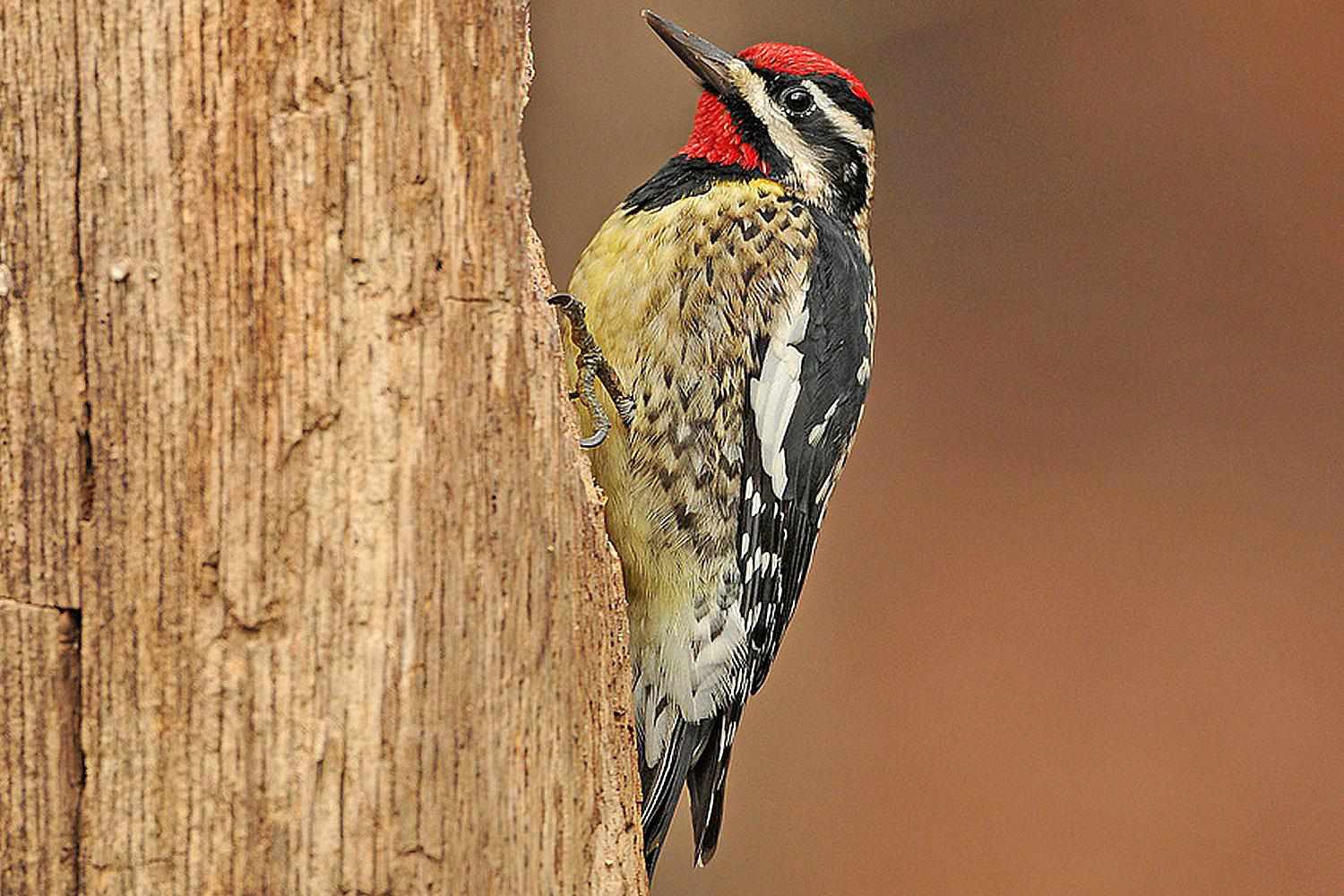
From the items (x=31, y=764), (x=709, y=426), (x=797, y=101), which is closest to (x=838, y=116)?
(x=797, y=101)

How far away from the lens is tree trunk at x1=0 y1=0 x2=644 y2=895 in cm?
118

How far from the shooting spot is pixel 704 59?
7.36 ft

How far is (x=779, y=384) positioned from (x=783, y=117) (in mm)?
431

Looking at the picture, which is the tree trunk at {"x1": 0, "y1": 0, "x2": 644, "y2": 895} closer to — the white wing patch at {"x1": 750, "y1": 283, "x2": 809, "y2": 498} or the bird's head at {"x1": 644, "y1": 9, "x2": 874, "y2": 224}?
the white wing patch at {"x1": 750, "y1": 283, "x2": 809, "y2": 498}

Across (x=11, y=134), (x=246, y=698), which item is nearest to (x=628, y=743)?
(x=246, y=698)

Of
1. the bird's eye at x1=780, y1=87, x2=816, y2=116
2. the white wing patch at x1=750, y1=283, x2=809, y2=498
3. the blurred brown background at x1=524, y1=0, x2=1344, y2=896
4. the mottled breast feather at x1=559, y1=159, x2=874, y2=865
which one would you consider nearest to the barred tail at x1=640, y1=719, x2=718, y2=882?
the mottled breast feather at x1=559, y1=159, x2=874, y2=865

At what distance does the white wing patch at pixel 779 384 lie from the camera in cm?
202

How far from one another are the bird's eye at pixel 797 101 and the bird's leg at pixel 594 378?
1.64 ft

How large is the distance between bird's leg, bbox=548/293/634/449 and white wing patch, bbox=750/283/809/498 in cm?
18

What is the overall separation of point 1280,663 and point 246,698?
3.22 metres

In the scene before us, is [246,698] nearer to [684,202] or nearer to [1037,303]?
[684,202]

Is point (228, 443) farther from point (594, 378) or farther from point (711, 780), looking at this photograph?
point (711, 780)

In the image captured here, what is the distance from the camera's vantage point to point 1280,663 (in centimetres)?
380

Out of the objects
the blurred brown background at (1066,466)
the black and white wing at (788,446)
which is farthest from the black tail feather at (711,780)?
the blurred brown background at (1066,466)
